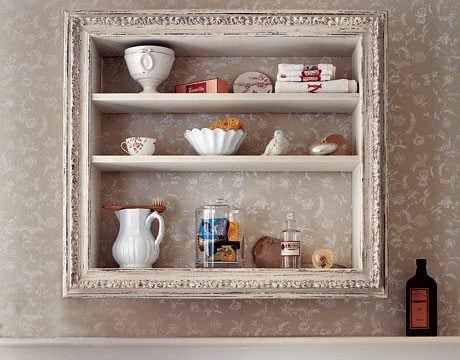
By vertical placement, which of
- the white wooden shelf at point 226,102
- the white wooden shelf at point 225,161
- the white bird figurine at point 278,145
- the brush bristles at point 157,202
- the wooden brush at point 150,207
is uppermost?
the white wooden shelf at point 226,102

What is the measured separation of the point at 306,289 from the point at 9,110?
1.14 m

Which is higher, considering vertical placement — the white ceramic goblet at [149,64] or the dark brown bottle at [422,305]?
the white ceramic goblet at [149,64]

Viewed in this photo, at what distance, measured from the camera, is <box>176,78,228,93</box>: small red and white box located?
2740mm

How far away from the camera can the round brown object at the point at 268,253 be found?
277cm

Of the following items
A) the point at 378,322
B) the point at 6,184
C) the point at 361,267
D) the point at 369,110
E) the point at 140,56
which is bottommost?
the point at 378,322

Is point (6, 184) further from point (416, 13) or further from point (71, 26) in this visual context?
point (416, 13)

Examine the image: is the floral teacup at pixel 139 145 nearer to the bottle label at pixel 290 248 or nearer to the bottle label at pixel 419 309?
the bottle label at pixel 290 248

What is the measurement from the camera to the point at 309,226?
2.85m

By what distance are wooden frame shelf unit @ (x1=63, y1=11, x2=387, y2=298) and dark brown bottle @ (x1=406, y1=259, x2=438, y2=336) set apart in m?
0.16

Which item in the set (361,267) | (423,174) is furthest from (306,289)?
(423,174)

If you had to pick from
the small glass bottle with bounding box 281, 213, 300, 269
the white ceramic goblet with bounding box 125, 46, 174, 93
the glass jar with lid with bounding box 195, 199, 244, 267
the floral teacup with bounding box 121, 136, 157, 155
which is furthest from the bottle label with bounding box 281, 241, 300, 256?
the white ceramic goblet with bounding box 125, 46, 174, 93

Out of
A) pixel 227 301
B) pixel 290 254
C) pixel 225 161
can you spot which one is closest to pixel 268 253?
pixel 290 254

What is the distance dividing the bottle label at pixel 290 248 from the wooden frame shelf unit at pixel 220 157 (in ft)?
0.25

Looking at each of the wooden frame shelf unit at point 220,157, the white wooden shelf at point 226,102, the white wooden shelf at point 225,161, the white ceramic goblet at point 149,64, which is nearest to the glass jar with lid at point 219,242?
the wooden frame shelf unit at point 220,157
